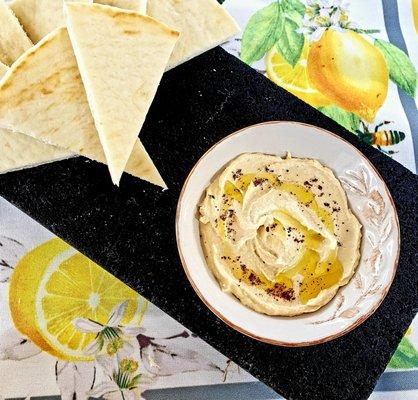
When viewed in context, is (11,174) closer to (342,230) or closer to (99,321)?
(99,321)

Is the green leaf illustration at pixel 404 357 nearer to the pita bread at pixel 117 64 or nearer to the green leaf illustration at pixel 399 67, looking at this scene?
the green leaf illustration at pixel 399 67

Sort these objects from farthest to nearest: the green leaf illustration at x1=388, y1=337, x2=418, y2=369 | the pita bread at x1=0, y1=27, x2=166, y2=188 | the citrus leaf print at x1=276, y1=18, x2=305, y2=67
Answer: the citrus leaf print at x1=276, y1=18, x2=305, y2=67 → the green leaf illustration at x1=388, y1=337, x2=418, y2=369 → the pita bread at x1=0, y1=27, x2=166, y2=188

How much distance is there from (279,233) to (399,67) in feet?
1.81

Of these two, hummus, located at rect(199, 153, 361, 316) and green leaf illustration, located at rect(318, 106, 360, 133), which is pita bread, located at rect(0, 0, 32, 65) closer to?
hummus, located at rect(199, 153, 361, 316)

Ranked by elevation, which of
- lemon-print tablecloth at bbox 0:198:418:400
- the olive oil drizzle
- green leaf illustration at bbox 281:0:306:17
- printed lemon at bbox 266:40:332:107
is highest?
green leaf illustration at bbox 281:0:306:17

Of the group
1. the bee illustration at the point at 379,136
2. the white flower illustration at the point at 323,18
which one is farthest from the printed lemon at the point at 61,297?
the white flower illustration at the point at 323,18

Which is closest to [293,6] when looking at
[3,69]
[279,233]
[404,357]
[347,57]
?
[347,57]

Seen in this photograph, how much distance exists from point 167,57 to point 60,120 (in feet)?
0.75

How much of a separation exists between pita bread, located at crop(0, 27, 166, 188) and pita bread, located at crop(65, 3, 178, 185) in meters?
0.03

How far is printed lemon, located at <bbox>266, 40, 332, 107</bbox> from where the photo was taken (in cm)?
150

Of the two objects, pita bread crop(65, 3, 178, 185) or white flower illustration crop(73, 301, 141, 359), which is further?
white flower illustration crop(73, 301, 141, 359)

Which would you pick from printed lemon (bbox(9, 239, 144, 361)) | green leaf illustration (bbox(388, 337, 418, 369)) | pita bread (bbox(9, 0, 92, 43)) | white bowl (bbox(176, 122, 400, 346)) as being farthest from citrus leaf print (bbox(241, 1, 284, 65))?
green leaf illustration (bbox(388, 337, 418, 369))

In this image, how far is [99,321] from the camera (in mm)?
1374

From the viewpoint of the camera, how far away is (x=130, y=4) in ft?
4.04
